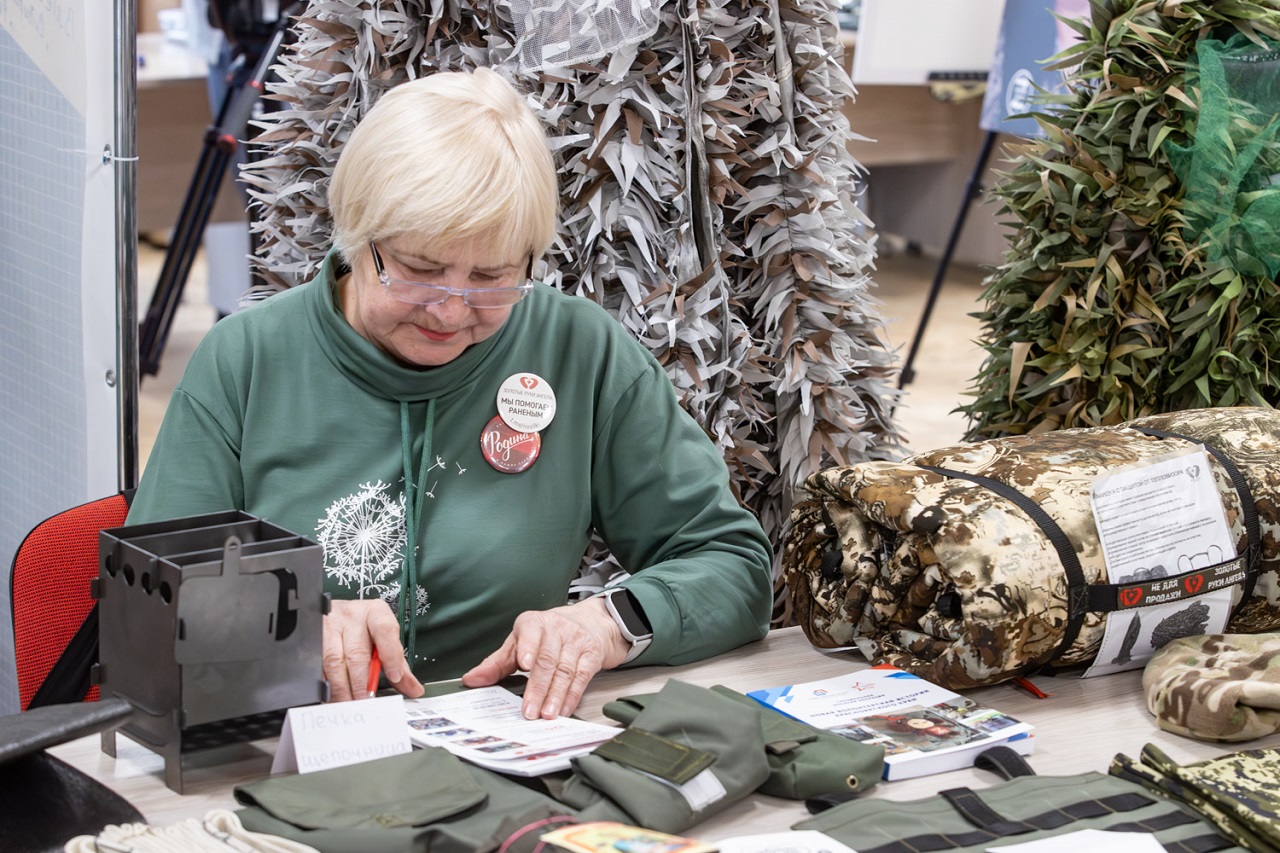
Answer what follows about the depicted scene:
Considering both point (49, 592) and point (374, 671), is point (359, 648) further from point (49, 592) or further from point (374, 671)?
point (49, 592)

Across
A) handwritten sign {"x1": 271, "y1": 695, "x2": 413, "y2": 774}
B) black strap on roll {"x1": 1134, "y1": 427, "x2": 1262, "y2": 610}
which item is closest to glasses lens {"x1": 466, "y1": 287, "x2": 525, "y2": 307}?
handwritten sign {"x1": 271, "y1": 695, "x2": 413, "y2": 774}

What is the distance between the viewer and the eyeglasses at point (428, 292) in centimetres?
138

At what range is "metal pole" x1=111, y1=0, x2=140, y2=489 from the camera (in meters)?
1.88

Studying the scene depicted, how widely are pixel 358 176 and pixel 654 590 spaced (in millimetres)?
536

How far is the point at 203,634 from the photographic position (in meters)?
1.04

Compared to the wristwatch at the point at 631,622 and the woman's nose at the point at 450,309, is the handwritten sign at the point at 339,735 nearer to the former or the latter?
the wristwatch at the point at 631,622

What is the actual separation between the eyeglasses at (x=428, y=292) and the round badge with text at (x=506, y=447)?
17cm

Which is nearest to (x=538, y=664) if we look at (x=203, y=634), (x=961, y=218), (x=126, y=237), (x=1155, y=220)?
(x=203, y=634)

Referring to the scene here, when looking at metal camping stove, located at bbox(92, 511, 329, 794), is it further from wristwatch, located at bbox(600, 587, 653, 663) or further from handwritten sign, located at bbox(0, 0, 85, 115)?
handwritten sign, located at bbox(0, 0, 85, 115)

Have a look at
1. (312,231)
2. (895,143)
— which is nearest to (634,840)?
(312,231)

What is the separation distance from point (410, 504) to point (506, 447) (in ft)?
0.42

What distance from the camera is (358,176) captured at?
138 cm

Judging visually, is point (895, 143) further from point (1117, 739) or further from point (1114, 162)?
point (1117, 739)

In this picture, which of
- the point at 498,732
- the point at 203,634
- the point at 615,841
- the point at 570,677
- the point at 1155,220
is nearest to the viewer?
the point at 615,841
